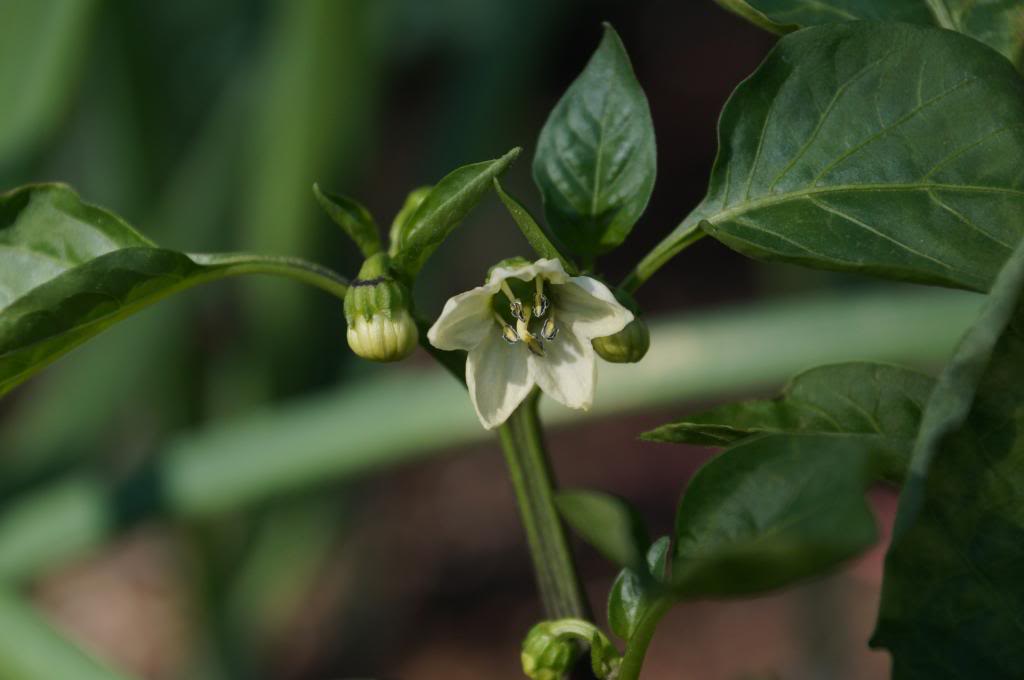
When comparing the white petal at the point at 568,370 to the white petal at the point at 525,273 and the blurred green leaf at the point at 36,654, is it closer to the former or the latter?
the white petal at the point at 525,273

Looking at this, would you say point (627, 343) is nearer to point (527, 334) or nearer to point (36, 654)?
point (527, 334)

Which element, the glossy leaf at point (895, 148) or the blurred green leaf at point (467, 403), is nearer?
the glossy leaf at point (895, 148)

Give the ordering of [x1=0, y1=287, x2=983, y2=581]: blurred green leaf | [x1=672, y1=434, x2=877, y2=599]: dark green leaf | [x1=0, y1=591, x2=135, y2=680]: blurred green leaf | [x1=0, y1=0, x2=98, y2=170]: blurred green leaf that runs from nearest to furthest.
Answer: [x1=672, y1=434, x2=877, y2=599]: dark green leaf
[x1=0, y1=591, x2=135, y2=680]: blurred green leaf
[x1=0, y1=287, x2=983, y2=581]: blurred green leaf
[x1=0, y1=0, x2=98, y2=170]: blurred green leaf

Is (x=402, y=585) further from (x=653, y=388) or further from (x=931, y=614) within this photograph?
(x=931, y=614)

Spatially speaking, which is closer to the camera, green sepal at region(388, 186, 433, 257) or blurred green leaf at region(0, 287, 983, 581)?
green sepal at region(388, 186, 433, 257)

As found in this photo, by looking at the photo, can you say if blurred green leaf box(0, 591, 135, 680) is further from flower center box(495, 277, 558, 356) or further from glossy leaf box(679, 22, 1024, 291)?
glossy leaf box(679, 22, 1024, 291)

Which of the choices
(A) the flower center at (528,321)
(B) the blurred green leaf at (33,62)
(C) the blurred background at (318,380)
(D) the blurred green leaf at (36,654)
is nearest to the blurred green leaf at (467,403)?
(C) the blurred background at (318,380)

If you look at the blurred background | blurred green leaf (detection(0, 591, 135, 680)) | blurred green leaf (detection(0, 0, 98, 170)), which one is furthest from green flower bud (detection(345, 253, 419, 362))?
blurred green leaf (detection(0, 0, 98, 170))
